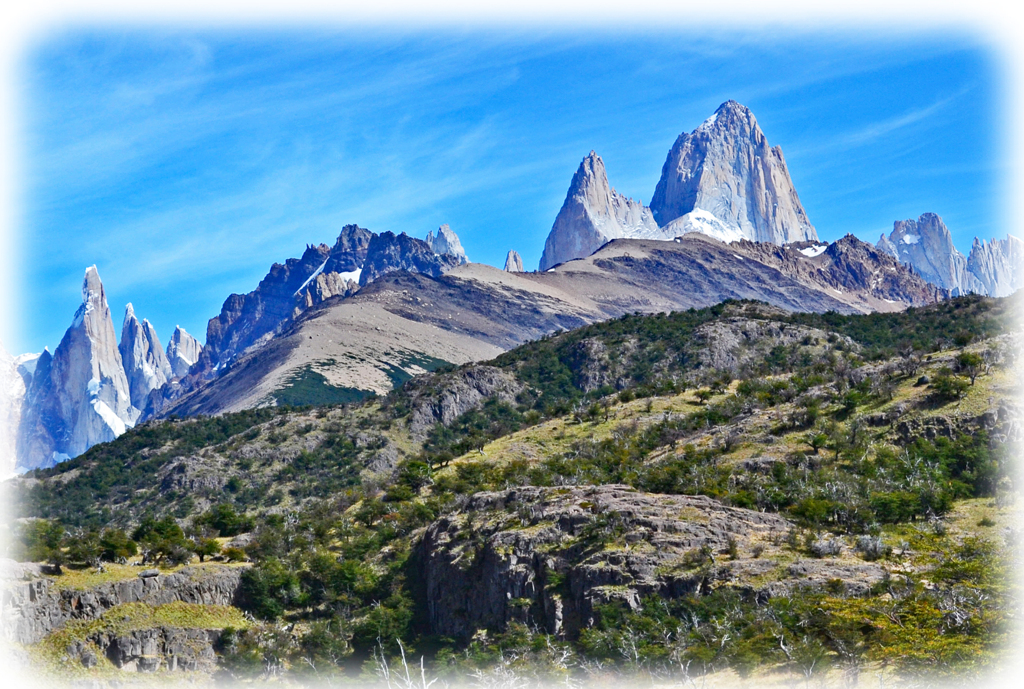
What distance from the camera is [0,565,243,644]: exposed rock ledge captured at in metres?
55.0

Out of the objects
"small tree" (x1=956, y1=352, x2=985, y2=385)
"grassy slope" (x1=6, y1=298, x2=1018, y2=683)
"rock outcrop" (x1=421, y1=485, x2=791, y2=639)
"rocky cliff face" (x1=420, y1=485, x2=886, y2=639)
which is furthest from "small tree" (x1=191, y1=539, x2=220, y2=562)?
"small tree" (x1=956, y1=352, x2=985, y2=385)

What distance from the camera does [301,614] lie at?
2611 inches

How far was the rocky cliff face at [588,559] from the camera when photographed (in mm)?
54188

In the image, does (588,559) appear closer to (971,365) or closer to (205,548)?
(205,548)

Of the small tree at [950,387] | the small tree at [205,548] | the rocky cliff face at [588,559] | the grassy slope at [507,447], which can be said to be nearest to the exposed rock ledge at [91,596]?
the small tree at [205,548]

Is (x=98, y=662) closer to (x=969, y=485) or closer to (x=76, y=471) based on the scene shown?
(x=969, y=485)

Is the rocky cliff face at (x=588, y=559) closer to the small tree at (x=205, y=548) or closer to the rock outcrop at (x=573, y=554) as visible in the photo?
the rock outcrop at (x=573, y=554)

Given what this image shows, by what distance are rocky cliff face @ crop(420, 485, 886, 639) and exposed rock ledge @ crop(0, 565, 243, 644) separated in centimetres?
1341

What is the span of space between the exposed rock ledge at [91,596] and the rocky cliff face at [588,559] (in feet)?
44.0

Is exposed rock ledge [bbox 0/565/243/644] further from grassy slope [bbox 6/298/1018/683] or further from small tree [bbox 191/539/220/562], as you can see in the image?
grassy slope [bbox 6/298/1018/683]

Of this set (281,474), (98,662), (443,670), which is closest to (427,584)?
(443,670)

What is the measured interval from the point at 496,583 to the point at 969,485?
3172cm

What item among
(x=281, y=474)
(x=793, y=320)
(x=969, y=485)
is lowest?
(x=969, y=485)

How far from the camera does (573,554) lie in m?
58.9
